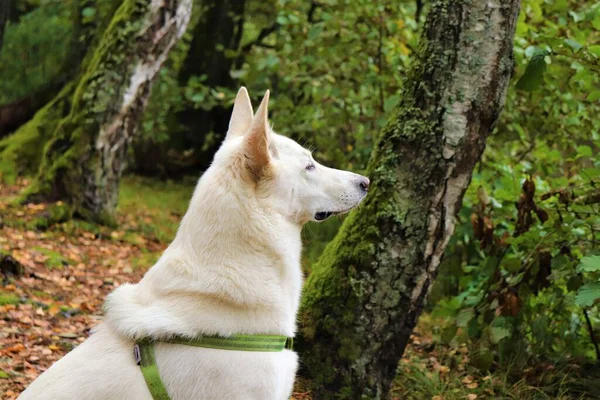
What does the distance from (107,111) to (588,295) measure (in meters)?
6.65

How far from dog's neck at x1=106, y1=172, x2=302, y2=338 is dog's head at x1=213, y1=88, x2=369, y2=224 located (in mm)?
102

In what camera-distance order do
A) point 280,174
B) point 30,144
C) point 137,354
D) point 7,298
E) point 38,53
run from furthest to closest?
point 38,53 → point 30,144 → point 7,298 → point 280,174 → point 137,354

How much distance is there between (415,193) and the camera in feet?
15.1

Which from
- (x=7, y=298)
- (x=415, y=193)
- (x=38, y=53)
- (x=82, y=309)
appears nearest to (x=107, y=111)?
(x=82, y=309)

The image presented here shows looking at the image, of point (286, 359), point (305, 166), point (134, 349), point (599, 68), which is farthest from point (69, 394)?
point (599, 68)

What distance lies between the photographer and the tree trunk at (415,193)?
4520 mm

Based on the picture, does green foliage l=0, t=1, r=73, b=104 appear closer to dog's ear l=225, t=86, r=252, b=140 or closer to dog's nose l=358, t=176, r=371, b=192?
dog's ear l=225, t=86, r=252, b=140

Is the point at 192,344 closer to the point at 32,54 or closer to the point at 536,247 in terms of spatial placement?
the point at 536,247

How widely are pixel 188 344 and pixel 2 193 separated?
302 inches

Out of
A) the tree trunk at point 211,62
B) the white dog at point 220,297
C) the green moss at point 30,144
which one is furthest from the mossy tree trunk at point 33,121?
→ the white dog at point 220,297

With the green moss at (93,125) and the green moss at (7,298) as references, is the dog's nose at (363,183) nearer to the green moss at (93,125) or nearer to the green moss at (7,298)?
the green moss at (7,298)

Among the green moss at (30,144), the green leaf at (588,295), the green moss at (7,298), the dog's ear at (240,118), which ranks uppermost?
the dog's ear at (240,118)

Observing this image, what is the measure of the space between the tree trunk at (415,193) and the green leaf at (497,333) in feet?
3.01

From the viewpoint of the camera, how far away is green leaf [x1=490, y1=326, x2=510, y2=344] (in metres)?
5.25
